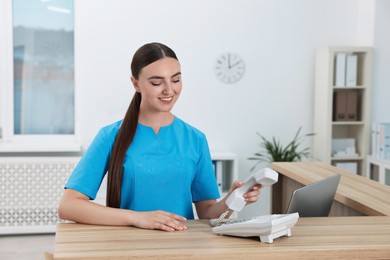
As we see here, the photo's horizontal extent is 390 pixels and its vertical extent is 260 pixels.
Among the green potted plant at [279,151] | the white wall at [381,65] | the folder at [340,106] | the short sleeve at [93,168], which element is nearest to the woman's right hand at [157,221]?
the short sleeve at [93,168]

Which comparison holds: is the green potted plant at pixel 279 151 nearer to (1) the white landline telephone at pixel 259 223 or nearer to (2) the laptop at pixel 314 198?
(2) the laptop at pixel 314 198

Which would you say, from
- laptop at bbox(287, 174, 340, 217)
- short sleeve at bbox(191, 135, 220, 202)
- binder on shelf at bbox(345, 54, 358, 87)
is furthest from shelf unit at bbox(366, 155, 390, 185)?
short sleeve at bbox(191, 135, 220, 202)

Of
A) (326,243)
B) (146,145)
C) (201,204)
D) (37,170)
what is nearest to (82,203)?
(146,145)

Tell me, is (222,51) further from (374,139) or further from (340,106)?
(374,139)

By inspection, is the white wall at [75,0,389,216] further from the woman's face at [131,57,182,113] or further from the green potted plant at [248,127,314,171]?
the woman's face at [131,57,182,113]

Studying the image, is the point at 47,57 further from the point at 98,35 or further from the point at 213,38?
the point at 213,38

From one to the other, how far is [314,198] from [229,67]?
3246 mm

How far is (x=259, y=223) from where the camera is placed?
1446 millimetres

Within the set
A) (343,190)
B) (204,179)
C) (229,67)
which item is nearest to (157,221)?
(204,179)

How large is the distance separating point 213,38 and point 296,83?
36.6 inches

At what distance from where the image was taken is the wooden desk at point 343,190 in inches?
80.4

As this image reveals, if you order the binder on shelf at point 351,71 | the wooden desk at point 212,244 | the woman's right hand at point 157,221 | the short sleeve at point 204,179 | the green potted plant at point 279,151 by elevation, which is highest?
the binder on shelf at point 351,71

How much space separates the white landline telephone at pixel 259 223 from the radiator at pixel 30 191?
11.3ft

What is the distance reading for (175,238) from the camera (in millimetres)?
1509
